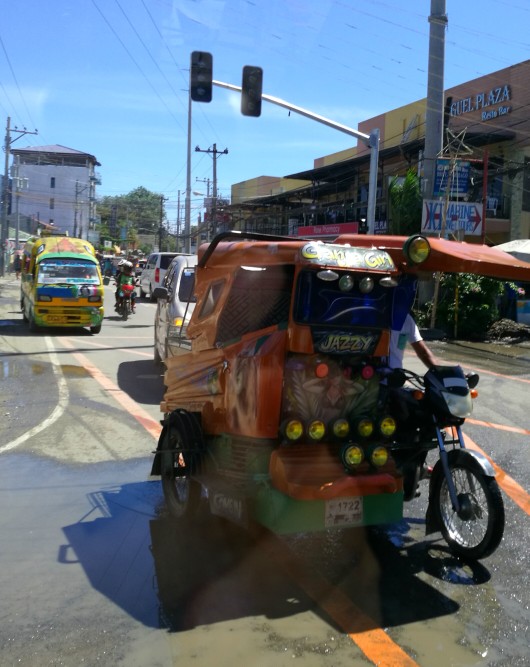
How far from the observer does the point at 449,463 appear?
467 cm

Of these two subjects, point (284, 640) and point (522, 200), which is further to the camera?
point (522, 200)

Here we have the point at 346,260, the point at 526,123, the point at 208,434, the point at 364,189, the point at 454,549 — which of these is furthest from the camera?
the point at 364,189

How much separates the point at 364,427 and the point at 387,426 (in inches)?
6.7

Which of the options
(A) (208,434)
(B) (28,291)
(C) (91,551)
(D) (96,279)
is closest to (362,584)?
(A) (208,434)

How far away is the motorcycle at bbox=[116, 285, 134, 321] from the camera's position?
20578 mm

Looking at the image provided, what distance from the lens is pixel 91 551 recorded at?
474cm

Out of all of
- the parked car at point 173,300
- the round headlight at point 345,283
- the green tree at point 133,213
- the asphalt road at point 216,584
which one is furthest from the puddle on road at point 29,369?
the green tree at point 133,213

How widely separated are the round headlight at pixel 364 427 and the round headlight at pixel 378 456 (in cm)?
17

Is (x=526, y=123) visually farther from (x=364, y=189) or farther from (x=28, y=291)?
(x=28, y=291)

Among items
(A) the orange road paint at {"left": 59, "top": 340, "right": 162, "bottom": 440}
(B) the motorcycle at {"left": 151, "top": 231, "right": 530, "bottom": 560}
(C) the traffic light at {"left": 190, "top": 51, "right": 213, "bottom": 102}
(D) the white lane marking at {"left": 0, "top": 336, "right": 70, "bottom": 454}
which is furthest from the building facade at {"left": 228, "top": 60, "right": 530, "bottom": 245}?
(B) the motorcycle at {"left": 151, "top": 231, "right": 530, "bottom": 560}

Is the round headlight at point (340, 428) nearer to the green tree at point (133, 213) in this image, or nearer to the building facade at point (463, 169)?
the building facade at point (463, 169)

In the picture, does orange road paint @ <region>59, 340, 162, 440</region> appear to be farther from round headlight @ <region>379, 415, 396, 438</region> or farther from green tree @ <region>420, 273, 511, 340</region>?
green tree @ <region>420, 273, 511, 340</region>

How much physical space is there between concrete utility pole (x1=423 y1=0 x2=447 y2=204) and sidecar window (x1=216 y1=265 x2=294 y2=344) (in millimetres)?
13933

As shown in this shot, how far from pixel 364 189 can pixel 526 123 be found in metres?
A: 9.43
